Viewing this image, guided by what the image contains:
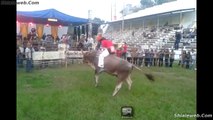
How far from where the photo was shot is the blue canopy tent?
10.6 feet

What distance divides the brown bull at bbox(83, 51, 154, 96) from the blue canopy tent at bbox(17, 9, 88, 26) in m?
0.29

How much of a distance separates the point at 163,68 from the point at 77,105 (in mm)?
753

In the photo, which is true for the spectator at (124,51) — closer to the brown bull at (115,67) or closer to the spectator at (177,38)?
the brown bull at (115,67)

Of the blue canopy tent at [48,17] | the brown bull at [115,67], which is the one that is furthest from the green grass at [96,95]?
the blue canopy tent at [48,17]

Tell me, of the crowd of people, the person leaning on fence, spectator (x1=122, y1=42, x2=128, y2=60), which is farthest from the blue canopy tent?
spectator (x1=122, y1=42, x2=128, y2=60)

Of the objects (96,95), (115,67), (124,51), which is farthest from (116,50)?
(96,95)

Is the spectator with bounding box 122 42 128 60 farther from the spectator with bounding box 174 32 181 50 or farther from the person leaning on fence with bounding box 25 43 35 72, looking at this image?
the person leaning on fence with bounding box 25 43 35 72

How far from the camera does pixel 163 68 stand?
3.37m

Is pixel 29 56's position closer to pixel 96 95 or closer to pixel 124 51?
pixel 96 95

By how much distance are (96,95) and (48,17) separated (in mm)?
730

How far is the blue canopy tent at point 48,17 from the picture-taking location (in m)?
3.22

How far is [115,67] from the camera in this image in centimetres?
348

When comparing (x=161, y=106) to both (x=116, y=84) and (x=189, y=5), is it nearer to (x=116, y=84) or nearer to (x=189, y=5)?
(x=116, y=84)

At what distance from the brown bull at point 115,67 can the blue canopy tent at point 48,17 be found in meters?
0.29
